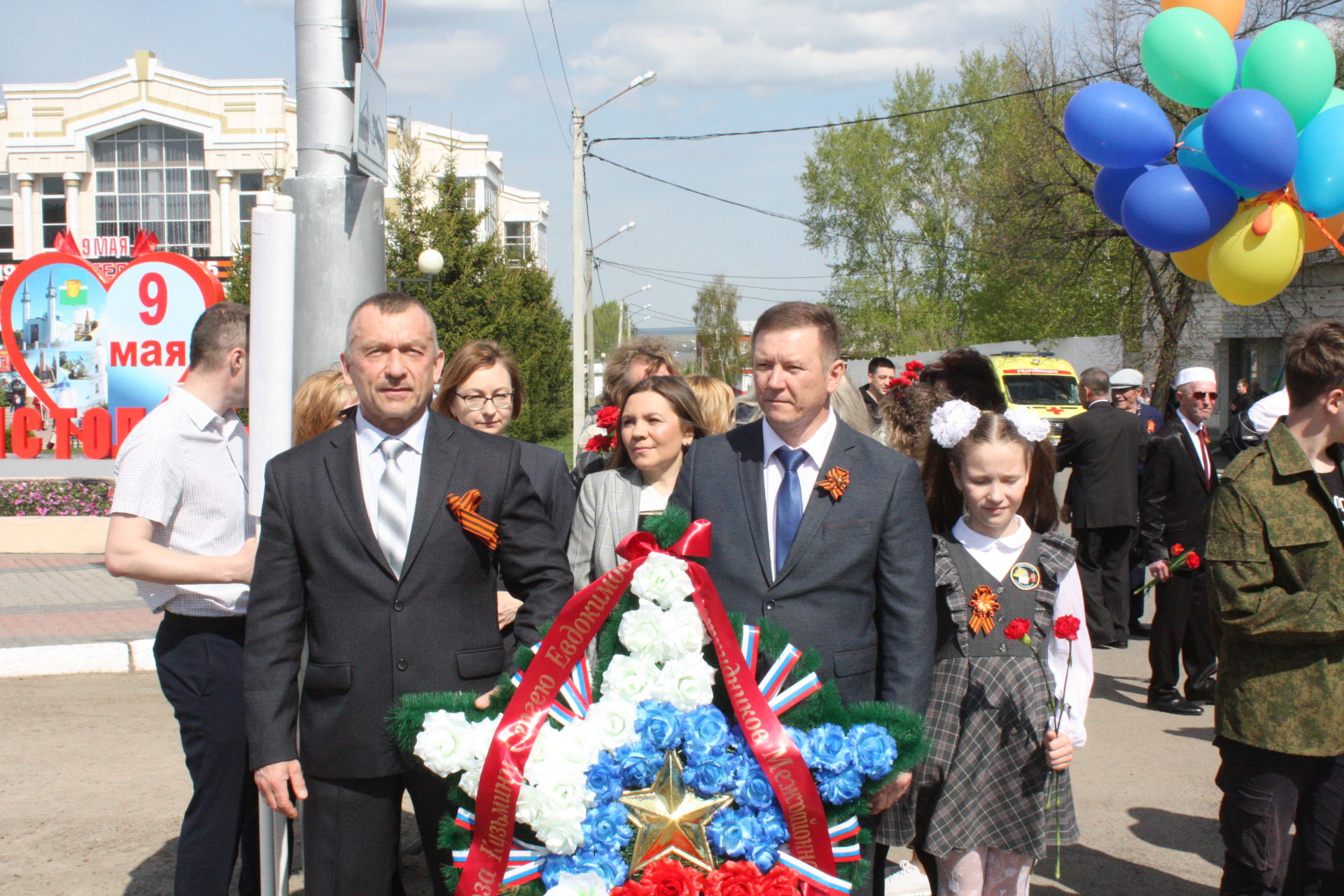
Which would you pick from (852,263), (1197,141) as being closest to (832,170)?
(852,263)

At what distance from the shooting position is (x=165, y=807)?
491cm

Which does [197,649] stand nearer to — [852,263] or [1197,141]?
[1197,141]

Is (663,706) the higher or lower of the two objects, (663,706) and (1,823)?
the higher

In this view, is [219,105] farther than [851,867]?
Yes

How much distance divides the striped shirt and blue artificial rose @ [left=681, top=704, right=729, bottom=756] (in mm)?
1608

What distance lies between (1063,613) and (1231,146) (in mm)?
2459

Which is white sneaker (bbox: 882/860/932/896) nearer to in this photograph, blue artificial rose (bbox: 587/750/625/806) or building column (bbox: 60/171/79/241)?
blue artificial rose (bbox: 587/750/625/806)

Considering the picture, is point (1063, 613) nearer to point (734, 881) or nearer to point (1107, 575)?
point (734, 881)

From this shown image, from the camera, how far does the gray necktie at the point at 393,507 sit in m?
2.70

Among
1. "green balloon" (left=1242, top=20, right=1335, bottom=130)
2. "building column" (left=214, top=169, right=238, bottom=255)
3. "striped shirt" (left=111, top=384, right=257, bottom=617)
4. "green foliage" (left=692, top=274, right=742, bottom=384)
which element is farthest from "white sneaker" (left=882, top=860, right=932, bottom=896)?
"green foliage" (left=692, top=274, right=742, bottom=384)

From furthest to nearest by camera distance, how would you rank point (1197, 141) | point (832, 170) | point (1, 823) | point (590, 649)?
point (832, 170)
point (1197, 141)
point (1, 823)
point (590, 649)

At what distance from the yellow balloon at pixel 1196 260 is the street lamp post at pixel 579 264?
1599cm

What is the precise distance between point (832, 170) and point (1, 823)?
1809 inches

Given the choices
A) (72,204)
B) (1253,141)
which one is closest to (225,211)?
(72,204)
